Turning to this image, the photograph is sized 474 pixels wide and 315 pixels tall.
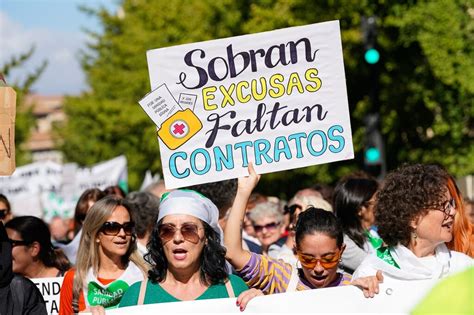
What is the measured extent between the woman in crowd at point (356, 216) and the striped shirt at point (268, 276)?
1141 mm

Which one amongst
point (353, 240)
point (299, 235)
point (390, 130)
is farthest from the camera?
point (390, 130)

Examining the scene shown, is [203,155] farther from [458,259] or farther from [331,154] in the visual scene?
[458,259]

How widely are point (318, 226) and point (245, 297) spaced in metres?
0.70

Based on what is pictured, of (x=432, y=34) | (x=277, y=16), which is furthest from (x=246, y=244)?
(x=277, y=16)

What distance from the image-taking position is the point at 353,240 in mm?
6312

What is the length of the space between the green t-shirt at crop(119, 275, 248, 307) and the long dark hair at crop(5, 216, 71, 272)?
5.86 ft

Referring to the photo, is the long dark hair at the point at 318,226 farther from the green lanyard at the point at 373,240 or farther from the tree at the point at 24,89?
the tree at the point at 24,89

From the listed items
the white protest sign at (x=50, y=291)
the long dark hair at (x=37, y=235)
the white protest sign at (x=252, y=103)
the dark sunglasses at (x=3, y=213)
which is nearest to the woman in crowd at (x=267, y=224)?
the dark sunglasses at (x=3, y=213)

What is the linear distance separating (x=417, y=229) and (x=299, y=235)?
0.60m

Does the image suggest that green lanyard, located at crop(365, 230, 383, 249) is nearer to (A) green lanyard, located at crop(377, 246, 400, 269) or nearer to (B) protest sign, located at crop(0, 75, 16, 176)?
(A) green lanyard, located at crop(377, 246, 400, 269)

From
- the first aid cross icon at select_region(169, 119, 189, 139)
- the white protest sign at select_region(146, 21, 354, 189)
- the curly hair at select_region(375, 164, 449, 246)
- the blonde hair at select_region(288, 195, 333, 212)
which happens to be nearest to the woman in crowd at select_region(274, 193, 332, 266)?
the blonde hair at select_region(288, 195, 333, 212)

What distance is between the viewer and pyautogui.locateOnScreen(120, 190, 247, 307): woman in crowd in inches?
185

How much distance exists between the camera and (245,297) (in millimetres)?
4492

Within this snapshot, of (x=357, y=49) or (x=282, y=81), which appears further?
(x=357, y=49)
